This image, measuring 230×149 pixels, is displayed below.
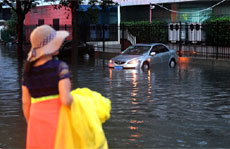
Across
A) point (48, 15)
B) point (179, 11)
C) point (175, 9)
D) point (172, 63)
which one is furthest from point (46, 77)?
point (48, 15)

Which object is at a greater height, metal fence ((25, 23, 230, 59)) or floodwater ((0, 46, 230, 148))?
metal fence ((25, 23, 230, 59))

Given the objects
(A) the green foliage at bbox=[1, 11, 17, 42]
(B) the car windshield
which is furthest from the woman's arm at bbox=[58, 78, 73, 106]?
(A) the green foliage at bbox=[1, 11, 17, 42]

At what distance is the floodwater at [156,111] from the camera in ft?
26.7

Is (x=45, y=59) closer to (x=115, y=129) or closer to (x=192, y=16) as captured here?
(x=115, y=129)

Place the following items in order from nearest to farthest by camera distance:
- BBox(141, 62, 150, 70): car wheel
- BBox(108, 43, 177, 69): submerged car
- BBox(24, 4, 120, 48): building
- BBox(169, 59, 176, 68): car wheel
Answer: BBox(108, 43, 177, 69): submerged car
BBox(141, 62, 150, 70): car wheel
BBox(169, 59, 176, 68): car wheel
BBox(24, 4, 120, 48): building

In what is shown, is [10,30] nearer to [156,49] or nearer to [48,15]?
[48,15]

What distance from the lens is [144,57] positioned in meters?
23.3

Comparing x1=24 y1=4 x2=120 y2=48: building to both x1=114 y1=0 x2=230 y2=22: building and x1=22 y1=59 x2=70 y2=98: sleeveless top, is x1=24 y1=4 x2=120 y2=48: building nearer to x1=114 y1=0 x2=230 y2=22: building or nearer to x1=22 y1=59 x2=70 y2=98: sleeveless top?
x1=114 y1=0 x2=230 y2=22: building

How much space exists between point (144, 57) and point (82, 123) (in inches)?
730

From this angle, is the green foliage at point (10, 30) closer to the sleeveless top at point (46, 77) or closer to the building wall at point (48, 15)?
the building wall at point (48, 15)

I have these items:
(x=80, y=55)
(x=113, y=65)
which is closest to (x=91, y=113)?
(x=113, y=65)

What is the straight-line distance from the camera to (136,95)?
13688 millimetres

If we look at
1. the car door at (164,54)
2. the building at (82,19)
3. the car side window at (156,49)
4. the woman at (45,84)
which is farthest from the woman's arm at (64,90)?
the building at (82,19)

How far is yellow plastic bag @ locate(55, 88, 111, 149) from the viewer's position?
4746 millimetres
